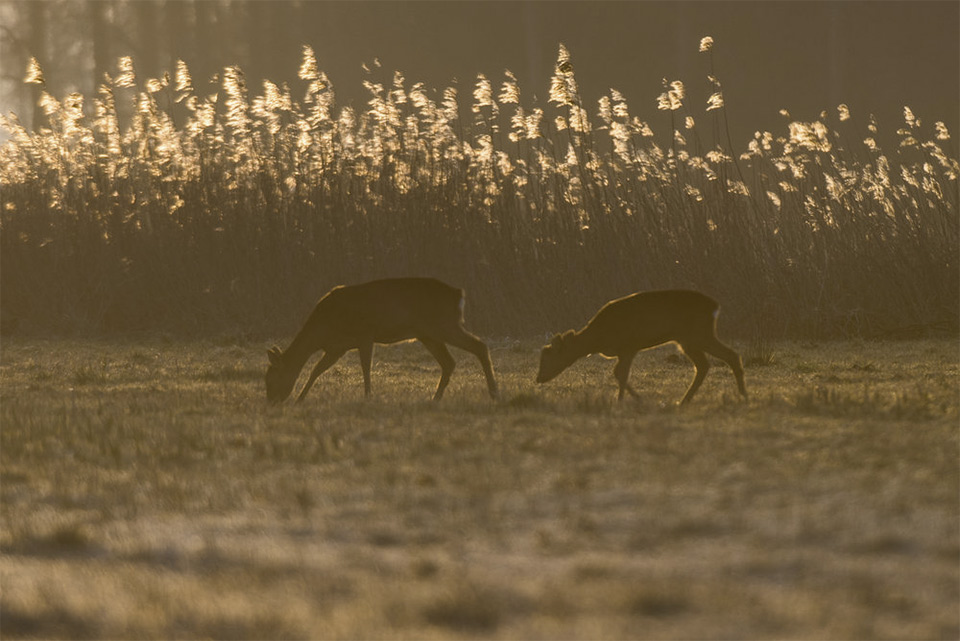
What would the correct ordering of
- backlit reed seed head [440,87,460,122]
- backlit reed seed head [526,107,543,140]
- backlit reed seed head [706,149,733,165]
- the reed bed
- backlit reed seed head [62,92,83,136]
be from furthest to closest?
backlit reed seed head [62,92,83,136] → backlit reed seed head [440,87,460,122] → backlit reed seed head [526,107,543,140] → backlit reed seed head [706,149,733,165] → the reed bed

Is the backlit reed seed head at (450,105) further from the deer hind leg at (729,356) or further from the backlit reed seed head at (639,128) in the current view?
the deer hind leg at (729,356)

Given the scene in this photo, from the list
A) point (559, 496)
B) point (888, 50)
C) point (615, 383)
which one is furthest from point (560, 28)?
point (559, 496)

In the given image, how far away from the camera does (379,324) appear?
282 inches

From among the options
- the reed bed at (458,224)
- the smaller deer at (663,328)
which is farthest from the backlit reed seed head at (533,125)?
the smaller deer at (663,328)

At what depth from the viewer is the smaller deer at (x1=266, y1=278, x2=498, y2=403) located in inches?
281

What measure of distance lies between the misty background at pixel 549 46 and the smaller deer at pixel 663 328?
22.0 metres

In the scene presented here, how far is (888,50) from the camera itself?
3069cm

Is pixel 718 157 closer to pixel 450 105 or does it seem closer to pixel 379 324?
pixel 450 105

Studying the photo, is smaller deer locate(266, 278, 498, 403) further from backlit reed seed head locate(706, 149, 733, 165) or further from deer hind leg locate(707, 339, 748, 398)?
backlit reed seed head locate(706, 149, 733, 165)

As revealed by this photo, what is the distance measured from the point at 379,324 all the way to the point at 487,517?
3135 mm

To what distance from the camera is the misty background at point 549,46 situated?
30.3m

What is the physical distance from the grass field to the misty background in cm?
2289

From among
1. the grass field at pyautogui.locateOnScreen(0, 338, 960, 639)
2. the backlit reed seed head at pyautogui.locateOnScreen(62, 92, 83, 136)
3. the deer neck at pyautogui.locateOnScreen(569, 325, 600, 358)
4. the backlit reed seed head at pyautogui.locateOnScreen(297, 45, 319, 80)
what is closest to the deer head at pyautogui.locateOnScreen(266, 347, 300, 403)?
the grass field at pyautogui.locateOnScreen(0, 338, 960, 639)

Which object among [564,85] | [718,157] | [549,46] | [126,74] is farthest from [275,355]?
[549,46]
